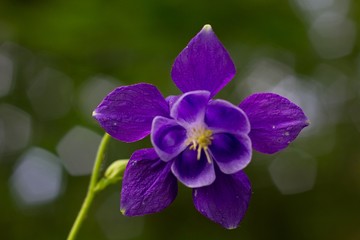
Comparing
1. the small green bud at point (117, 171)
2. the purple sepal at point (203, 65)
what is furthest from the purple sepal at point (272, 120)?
the small green bud at point (117, 171)

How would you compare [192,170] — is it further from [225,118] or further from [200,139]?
[225,118]

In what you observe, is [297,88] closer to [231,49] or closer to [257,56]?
[257,56]

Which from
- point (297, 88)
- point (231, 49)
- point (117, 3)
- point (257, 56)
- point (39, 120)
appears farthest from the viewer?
point (297, 88)

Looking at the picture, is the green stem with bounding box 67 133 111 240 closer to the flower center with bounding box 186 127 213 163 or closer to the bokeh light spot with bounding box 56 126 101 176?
the flower center with bounding box 186 127 213 163

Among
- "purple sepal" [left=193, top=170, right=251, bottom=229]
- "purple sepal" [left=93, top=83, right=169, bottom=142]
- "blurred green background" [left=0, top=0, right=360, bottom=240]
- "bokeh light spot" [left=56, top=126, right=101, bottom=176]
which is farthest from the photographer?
"bokeh light spot" [left=56, top=126, right=101, bottom=176]

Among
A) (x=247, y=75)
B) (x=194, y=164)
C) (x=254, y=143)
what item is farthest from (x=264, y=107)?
(x=247, y=75)

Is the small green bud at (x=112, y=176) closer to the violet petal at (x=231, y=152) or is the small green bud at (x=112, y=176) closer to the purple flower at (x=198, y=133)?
the purple flower at (x=198, y=133)

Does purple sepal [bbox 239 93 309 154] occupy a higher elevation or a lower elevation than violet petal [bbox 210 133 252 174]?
higher

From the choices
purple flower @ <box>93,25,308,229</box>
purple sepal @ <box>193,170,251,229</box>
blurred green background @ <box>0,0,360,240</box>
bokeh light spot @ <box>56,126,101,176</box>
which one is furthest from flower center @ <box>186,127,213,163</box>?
bokeh light spot @ <box>56,126,101,176</box>
